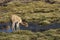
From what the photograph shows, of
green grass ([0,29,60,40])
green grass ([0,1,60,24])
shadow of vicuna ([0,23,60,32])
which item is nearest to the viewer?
green grass ([0,29,60,40])

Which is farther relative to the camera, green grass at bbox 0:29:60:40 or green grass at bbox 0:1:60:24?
green grass at bbox 0:1:60:24

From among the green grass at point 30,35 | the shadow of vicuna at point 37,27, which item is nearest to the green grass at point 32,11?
the shadow of vicuna at point 37,27

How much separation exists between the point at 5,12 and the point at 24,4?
1618 mm

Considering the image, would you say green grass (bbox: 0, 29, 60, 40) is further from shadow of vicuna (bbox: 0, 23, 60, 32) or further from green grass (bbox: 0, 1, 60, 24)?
green grass (bbox: 0, 1, 60, 24)

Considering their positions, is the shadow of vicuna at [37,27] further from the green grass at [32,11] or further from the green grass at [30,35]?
the green grass at [30,35]

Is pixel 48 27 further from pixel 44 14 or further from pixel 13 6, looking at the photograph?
pixel 13 6

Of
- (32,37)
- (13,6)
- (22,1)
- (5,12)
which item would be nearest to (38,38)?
(32,37)

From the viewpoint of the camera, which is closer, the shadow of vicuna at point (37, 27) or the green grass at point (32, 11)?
the shadow of vicuna at point (37, 27)

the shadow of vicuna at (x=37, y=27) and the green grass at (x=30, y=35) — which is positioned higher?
the green grass at (x=30, y=35)

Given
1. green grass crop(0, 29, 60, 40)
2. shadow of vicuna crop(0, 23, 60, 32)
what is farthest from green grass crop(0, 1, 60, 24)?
green grass crop(0, 29, 60, 40)

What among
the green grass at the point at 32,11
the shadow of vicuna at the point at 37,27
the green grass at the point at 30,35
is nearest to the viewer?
the green grass at the point at 30,35

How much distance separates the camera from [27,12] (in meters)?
12.4

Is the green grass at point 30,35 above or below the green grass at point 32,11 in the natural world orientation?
above

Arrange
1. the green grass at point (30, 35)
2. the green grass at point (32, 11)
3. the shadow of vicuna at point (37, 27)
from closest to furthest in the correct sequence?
the green grass at point (30, 35), the shadow of vicuna at point (37, 27), the green grass at point (32, 11)
